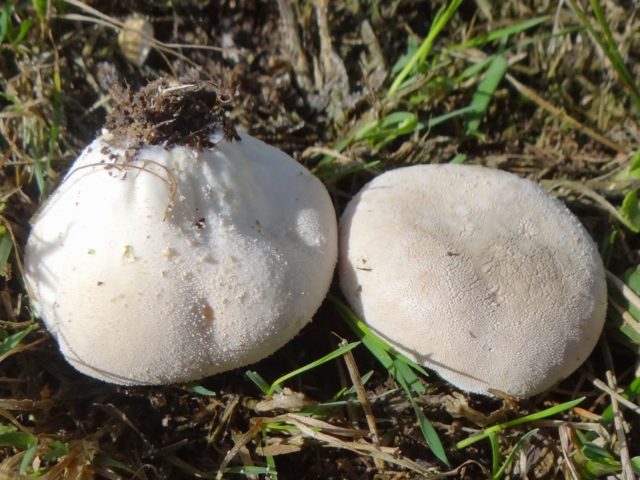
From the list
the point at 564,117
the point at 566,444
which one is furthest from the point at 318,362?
the point at 564,117

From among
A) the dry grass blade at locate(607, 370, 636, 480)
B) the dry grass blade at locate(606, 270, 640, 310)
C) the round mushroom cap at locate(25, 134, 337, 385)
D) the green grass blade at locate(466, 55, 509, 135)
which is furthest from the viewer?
the green grass blade at locate(466, 55, 509, 135)

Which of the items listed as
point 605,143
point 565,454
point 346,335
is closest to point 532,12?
point 605,143

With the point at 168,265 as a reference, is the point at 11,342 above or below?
below

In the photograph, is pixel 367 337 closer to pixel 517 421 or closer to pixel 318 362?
pixel 318 362

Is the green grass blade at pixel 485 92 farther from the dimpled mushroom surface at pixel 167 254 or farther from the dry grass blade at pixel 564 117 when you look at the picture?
the dimpled mushroom surface at pixel 167 254

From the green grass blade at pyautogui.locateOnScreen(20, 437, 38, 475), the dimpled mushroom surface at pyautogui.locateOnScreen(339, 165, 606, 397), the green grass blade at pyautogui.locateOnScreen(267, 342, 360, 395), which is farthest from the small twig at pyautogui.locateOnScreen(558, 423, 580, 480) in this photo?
the green grass blade at pyautogui.locateOnScreen(20, 437, 38, 475)

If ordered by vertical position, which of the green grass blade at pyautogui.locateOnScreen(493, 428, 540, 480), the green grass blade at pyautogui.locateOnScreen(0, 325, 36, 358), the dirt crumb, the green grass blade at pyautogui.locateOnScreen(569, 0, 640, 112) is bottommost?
the green grass blade at pyautogui.locateOnScreen(493, 428, 540, 480)

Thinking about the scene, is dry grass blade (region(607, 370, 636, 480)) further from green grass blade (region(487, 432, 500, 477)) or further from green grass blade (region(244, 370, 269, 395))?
green grass blade (region(244, 370, 269, 395))

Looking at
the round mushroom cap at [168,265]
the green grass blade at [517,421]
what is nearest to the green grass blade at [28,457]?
the round mushroom cap at [168,265]
